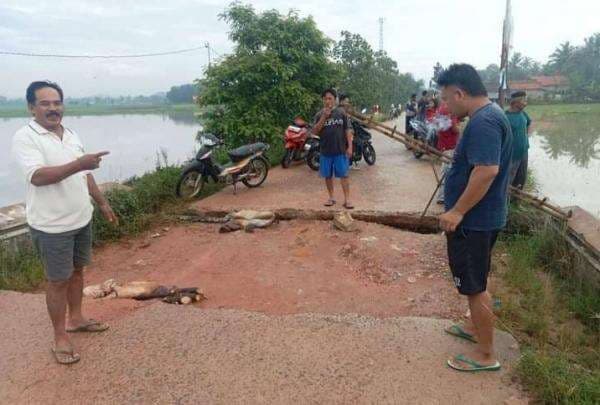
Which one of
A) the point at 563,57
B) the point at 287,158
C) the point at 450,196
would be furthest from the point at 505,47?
the point at 563,57

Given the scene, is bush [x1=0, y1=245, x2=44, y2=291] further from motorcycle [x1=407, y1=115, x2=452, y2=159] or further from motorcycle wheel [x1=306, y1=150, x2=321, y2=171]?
motorcycle wheel [x1=306, y1=150, x2=321, y2=171]

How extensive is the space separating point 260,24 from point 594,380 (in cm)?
901

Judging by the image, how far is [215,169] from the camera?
695cm

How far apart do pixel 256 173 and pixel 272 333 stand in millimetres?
4763

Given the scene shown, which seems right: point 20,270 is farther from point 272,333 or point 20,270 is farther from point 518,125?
point 518,125

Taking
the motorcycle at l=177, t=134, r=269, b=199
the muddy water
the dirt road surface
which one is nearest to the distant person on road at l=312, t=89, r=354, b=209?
the dirt road surface

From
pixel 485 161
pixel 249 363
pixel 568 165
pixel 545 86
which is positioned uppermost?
pixel 545 86

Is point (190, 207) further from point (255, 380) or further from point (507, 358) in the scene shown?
point (507, 358)

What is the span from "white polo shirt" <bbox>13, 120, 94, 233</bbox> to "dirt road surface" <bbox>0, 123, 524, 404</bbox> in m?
0.86

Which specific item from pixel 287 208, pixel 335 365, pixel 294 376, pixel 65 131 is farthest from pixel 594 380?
pixel 287 208

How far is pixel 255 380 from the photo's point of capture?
2.47 meters

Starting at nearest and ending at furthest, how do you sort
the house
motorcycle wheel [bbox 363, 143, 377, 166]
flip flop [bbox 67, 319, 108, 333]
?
flip flop [bbox 67, 319, 108, 333] < motorcycle wheel [bbox 363, 143, 377, 166] < the house

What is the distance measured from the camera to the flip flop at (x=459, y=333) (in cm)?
278

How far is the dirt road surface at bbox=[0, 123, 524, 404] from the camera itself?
94.4 inches
